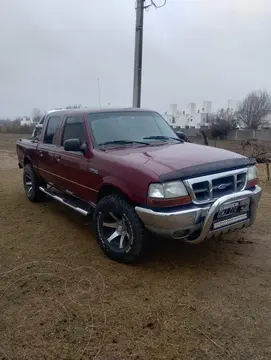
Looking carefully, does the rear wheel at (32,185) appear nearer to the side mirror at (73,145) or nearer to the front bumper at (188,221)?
the side mirror at (73,145)

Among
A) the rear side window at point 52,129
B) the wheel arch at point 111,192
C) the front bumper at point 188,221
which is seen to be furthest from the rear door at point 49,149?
the front bumper at point 188,221

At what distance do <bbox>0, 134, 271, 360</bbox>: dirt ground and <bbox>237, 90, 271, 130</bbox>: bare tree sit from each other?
228 feet

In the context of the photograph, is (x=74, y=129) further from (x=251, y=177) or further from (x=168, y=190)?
(x=251, y=177)

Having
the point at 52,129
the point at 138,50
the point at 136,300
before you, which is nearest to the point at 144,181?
the point at 136,300

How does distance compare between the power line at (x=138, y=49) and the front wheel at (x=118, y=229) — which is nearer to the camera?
the front wheel at (x=118, y=229)

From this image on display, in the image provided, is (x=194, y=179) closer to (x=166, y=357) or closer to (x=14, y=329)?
(x=166, y=357)

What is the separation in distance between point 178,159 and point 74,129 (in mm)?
1983

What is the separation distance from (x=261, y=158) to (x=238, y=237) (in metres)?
9.92

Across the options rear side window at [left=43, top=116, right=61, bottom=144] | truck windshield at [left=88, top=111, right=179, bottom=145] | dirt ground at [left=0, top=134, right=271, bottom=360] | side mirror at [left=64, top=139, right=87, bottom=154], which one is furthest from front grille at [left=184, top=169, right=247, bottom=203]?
rear side window at [left=43, top=116, right=61, bottom=144]

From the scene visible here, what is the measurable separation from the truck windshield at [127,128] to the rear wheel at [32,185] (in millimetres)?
2448

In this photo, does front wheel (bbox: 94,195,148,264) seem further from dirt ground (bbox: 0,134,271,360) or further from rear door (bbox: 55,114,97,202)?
rear door (bbox: 55,114,97,202)

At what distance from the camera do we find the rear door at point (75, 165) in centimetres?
446

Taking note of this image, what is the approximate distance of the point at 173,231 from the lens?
11.1ft

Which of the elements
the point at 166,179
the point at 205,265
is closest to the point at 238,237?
the point at 205,265
